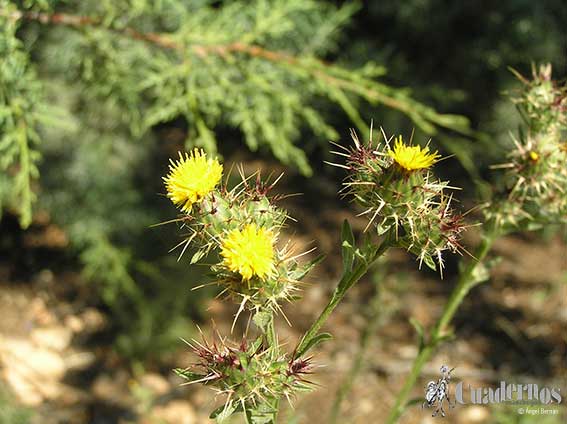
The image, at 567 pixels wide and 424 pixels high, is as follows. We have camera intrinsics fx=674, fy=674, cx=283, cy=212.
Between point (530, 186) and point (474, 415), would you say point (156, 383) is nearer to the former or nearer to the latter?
point (474, 415)

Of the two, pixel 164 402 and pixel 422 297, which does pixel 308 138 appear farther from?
pixel 164 402

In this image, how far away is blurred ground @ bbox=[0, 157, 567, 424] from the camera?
3.67 metres

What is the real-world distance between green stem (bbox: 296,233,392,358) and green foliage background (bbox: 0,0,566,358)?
132 cm

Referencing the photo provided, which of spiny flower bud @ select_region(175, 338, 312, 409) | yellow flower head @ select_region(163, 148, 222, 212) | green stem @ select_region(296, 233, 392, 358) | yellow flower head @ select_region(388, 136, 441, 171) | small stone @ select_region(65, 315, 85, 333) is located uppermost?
small stone @ select_region(65, 315, 85, 333)

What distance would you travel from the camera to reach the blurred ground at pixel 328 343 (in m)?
3.67

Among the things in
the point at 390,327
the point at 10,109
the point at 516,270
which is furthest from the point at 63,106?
the point at 516,270

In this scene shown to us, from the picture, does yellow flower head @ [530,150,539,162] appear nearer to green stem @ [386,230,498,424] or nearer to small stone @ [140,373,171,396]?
green stem @ [386,230,498,424]

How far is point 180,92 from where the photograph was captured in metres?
2.83

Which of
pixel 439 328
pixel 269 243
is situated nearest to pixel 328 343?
pixel 439 328

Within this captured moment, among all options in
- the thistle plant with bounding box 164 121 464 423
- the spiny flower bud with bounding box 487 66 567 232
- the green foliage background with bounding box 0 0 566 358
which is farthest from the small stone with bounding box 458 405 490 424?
the thistle plant with bounding box 164 121 464 423

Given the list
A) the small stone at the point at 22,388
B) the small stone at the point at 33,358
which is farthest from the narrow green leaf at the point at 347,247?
the small stone at the point at 33,358

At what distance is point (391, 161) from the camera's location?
55.7 inches

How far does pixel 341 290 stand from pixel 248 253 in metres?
0.22

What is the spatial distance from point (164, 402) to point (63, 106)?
1.70 m
